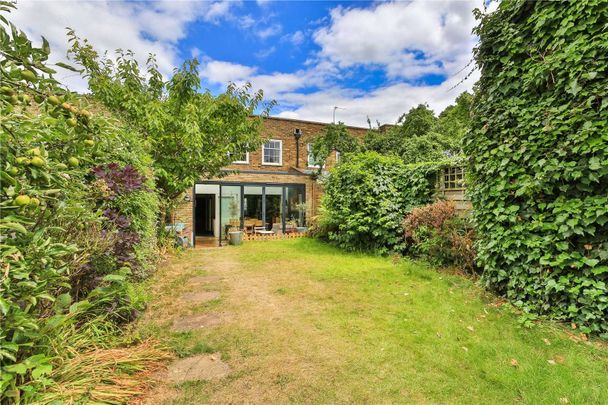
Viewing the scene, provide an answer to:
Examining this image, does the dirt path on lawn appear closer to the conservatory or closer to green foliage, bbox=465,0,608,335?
green foliage, bbox=465,0,608,335

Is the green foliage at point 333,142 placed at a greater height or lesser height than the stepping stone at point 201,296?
greater

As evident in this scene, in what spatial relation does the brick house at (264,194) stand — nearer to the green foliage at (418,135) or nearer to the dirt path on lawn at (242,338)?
the green foliage at (418,135)

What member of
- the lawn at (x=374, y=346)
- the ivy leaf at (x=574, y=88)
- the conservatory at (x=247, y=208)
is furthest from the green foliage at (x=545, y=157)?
the conservatory at (x=247, y=208)

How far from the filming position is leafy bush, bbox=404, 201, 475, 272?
216 inches

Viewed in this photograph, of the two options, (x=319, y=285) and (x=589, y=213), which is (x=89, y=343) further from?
(x=589, y=213)

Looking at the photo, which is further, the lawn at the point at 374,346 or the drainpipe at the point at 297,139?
the drainpipe at the point at 297,139

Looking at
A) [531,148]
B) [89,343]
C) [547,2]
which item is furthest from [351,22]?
[89,343]

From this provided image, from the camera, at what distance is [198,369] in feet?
8.65

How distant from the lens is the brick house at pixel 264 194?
1244cm

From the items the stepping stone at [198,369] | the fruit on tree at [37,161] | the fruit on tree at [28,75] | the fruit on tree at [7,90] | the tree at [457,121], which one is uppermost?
the tree at [457,121]

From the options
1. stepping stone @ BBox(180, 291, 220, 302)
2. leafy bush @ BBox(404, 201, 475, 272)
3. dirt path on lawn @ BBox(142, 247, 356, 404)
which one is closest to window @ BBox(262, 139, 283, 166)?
leafy bush @ BBox(404, 201, 475, 272)

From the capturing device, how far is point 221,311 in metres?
4.02

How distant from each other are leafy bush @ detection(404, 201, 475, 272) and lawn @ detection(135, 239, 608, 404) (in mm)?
511

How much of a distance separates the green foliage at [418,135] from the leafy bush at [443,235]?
22.9ft
